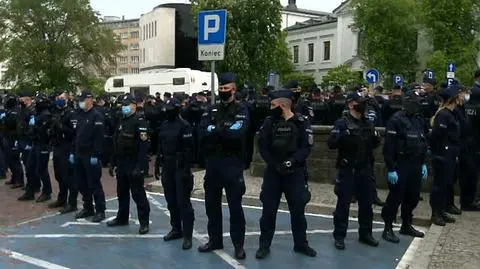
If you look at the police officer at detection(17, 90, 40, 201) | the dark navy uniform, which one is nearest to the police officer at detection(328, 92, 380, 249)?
the dark navy uniform

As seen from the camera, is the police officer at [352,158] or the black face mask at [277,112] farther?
the police officer at [352,158]

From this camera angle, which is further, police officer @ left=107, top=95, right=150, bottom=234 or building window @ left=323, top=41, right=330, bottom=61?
building window @ left=323, top=41, right=330, bottom=61

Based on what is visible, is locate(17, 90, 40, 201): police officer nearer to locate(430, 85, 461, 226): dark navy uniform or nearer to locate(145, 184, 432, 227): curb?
locate(145, 184, 432, 227): curb

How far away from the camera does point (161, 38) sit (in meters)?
62.7

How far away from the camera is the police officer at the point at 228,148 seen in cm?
647

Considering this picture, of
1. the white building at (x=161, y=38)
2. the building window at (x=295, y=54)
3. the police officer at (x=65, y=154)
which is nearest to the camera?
the police officer at (x=65, y=154)

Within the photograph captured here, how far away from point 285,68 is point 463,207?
50.5 metres

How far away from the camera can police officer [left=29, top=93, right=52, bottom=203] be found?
9672mm

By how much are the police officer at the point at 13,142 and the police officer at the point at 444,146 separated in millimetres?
7507

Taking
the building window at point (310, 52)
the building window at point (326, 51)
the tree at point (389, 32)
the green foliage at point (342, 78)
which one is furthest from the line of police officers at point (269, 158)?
the building window at point (310, 52)

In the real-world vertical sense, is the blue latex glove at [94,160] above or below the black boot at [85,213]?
above

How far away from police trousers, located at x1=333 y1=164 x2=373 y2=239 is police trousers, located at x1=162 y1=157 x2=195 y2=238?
1775 mm

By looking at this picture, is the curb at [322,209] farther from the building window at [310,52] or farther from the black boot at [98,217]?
the building window at [310,52]

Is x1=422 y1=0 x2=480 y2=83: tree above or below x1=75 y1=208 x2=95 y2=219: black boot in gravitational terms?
above
